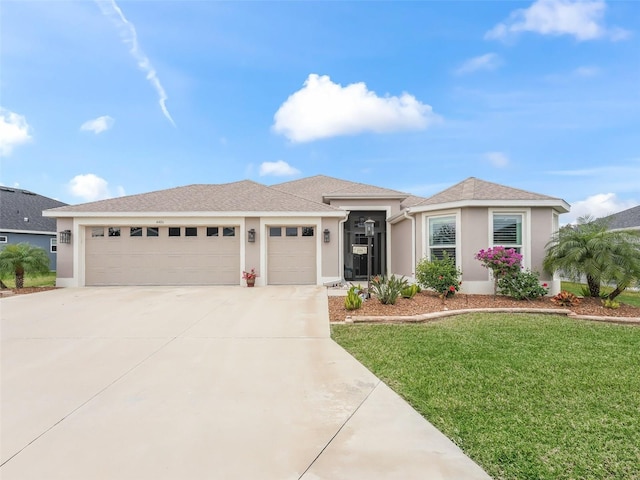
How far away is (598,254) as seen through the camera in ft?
27.5

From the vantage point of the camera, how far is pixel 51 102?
11.9 meters

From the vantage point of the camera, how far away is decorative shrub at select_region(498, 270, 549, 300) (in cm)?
897

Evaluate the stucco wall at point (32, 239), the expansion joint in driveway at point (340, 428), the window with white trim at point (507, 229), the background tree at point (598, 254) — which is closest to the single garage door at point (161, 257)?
the window with white trim at point (507, 229)

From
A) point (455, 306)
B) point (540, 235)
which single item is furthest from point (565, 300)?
point (455, 306)

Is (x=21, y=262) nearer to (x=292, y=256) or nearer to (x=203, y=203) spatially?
(x=203, y=203)

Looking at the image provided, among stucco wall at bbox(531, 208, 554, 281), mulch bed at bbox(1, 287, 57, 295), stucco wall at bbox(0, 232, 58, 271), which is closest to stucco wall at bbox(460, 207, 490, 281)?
stucco wall at bbox(531, 208, 554, 281)

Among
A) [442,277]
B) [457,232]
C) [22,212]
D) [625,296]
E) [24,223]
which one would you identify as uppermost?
[22,212]

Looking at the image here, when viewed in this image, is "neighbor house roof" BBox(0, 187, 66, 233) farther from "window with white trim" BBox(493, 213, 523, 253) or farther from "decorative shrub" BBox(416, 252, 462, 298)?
"window with white trim" BBox(493, 213, 523, 253)

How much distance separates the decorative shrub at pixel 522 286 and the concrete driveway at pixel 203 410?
6003 millimetres

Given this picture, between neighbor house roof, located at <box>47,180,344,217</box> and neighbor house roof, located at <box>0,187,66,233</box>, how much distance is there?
12.4 m

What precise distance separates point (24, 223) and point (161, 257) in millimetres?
16157

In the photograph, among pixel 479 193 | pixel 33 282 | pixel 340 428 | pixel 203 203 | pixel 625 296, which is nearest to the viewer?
pixel 340 428

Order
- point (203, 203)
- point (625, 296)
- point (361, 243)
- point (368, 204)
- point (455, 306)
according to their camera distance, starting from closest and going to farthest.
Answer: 1. point (455, 306)
2. point (625, 296)
3. point (203, 203)
4. point (368, 204)
5. point (361, 243)

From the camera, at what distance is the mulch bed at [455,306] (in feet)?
24.8
